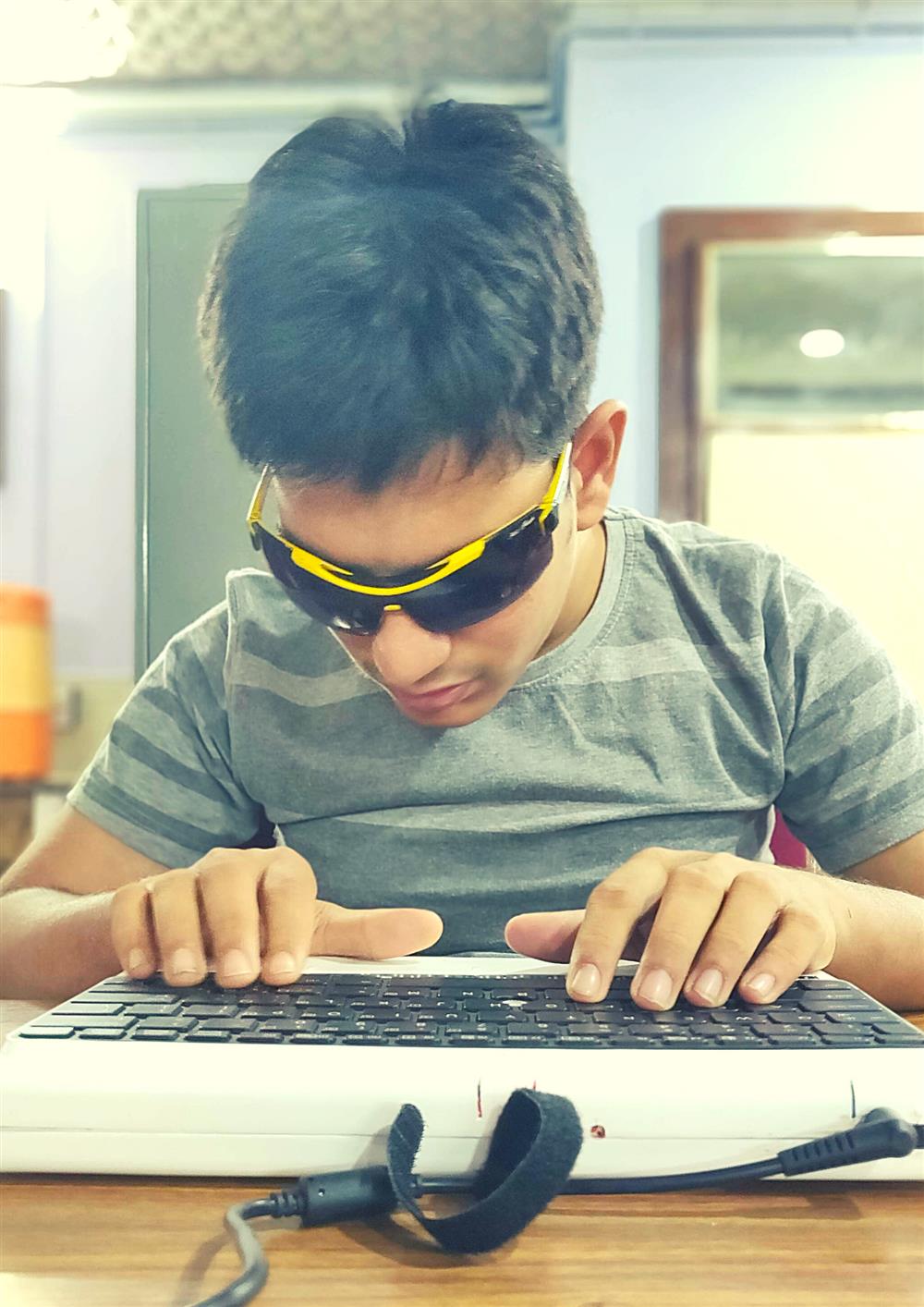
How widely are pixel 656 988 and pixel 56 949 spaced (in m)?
0.27

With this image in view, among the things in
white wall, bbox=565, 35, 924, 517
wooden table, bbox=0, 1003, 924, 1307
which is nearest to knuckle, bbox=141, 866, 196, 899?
wooden table, bbox=0, 1003, 924, 1307

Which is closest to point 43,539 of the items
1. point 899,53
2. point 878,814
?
point 878,814

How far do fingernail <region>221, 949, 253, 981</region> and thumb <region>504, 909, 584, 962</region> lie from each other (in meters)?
0.08

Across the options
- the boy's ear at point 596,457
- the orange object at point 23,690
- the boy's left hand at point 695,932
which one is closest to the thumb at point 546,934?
the boy's left hand at point 695,932

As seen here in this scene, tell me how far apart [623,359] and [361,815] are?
1.61 feet

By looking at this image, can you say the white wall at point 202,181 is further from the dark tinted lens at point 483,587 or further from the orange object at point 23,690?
the dark tinted lens at point 483,587

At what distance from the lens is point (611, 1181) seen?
0.22 meters

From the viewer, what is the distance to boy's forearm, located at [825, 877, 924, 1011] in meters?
0.40

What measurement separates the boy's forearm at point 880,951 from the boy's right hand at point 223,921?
0.16m

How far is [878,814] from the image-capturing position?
531 mm

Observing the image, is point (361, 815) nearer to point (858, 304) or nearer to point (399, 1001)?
point (399, 1001)

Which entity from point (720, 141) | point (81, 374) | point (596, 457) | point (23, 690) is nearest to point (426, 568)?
point (596, 457)

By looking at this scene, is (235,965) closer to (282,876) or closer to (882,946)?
(282,876)

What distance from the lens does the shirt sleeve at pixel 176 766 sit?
22.9 inches
